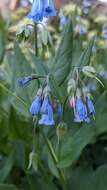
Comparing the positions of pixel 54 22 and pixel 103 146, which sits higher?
pixel 103 146

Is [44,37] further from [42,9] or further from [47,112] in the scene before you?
[47,112]

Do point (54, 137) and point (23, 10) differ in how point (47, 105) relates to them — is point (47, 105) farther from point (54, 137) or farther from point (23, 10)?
point (23, 10)

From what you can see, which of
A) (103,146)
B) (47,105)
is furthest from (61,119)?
(103,146)

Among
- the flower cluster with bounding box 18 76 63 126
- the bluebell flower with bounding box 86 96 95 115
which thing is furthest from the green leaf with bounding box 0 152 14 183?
the bluebell flower with bounding box 86 96 95 115

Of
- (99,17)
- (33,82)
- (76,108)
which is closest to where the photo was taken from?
(76,108)

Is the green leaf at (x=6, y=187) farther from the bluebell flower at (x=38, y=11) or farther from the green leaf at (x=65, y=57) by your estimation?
the bluebell flower at (x=38, y=11)

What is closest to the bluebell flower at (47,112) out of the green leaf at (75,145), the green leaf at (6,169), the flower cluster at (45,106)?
the flower cluster at (45,106)

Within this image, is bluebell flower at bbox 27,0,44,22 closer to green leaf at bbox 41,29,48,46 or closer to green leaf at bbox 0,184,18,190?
green leaf at bbox 41,29,48,46
